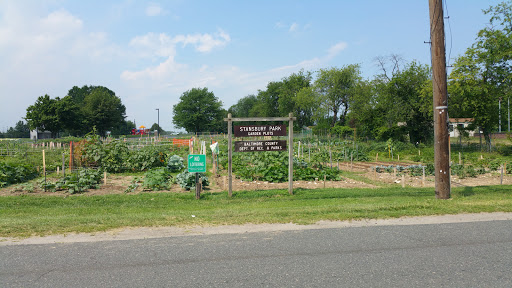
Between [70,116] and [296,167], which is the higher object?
[70,116]

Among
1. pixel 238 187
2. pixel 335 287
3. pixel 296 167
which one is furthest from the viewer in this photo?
pixel 296 167

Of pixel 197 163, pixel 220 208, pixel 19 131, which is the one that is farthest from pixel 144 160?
pixel 19 131

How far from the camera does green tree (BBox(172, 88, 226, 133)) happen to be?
9838cm

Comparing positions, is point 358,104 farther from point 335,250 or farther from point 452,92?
point 335,250

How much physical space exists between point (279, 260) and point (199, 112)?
95574 millimetres

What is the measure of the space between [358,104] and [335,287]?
196ft

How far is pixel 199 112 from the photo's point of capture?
98.9 metres

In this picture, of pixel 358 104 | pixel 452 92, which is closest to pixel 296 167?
pixel 452 92

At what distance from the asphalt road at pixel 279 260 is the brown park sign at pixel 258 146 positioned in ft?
17.5

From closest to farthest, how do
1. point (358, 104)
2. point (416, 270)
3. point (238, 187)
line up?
point (416, 270) < point (238, 187) < point (358, 104)

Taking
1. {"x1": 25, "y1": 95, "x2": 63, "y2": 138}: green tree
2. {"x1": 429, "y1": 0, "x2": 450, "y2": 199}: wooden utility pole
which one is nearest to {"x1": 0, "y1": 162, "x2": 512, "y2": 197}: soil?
{"x1": 429, "y1": 0, "x2": 450, "y2": 199}: wooden utility pole

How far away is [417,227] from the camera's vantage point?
7047 mm

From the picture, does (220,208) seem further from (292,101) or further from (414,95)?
(292,101)

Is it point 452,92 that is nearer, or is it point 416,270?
point 416,270
